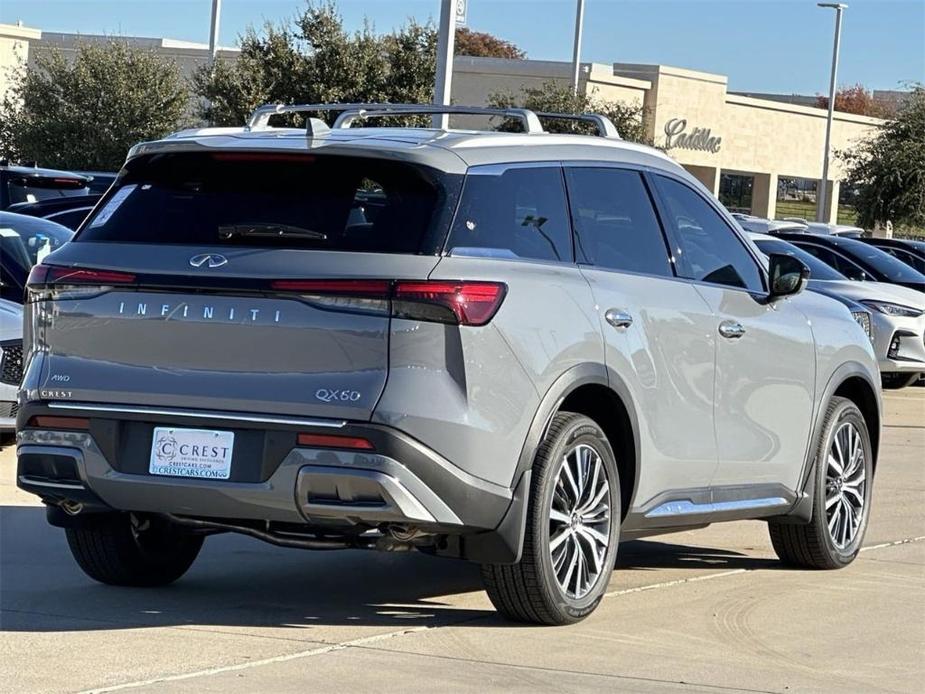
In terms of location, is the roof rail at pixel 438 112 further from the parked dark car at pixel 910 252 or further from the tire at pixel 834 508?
the parked dark car at pixel 910 252

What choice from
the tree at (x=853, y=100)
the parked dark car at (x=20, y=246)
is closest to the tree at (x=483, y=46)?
the tree at (x=853, y=100)

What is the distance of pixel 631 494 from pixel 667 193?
1370 mm

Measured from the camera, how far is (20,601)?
6.84m

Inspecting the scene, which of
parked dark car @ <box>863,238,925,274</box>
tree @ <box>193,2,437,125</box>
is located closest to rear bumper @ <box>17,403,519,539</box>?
parked dark car @ <box>863,238,925,274</box>

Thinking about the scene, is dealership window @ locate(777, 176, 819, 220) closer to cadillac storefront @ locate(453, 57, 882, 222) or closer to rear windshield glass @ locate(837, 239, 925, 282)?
cadillac storefront @ locate(453, 57, 882, 222)

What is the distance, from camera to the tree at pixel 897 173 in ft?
140

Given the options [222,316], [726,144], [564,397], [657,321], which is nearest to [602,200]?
[657,321]

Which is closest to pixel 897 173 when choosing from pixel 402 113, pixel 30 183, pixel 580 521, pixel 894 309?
pixel 894 309

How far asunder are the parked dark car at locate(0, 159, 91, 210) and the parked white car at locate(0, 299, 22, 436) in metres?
8.26

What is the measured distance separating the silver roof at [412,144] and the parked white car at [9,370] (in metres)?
4.73

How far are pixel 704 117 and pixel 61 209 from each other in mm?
40436

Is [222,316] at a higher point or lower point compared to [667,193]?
lower

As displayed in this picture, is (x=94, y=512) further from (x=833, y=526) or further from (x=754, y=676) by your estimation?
(x=833, y=526)

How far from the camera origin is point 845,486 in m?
8.59
